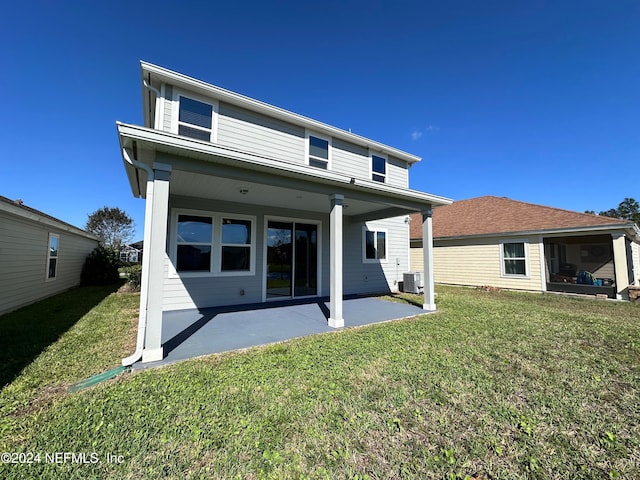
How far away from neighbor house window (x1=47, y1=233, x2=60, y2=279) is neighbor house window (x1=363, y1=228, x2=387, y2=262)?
11.0 meters

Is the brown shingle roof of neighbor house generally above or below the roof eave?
above

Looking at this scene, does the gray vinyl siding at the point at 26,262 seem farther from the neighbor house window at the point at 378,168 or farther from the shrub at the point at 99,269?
the neighbor house window at the point at 378,168

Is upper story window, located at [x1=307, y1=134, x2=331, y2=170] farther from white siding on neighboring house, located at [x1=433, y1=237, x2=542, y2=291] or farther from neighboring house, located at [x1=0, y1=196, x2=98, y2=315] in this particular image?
white siding on neighboring house, located at [x1=433, y1=237, x2=542, y2=291]

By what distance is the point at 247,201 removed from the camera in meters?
7.18

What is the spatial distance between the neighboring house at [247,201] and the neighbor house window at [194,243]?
0.02 metres

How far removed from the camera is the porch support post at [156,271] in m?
3.54

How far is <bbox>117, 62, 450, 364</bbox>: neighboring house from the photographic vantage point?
384 cm

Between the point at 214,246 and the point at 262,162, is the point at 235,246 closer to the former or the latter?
the point at 214,246

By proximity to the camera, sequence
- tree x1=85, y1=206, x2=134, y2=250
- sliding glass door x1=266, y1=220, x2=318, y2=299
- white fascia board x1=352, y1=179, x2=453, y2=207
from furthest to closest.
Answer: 1. tree x1=85, y1=206, x2=134, y2=250
2. sliding glass door x1=266, y1=220, x2=318, y2=299
3. white fascia board x1=352, y1=179, x2=453, y2=207

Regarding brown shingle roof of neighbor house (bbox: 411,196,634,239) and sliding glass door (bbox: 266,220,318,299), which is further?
brown shingle roof of neighbor house (bbox: 411,196,634,239)

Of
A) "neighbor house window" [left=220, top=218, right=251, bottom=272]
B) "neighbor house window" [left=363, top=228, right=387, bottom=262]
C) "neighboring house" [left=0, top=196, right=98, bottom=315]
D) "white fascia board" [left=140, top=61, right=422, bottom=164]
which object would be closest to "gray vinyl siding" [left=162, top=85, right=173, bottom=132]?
"white fascia board" [left=140, top=61, right=422, bottom=164]

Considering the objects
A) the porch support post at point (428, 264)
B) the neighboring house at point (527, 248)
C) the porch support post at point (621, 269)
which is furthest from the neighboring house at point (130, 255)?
the porch support post at point (621, 269)

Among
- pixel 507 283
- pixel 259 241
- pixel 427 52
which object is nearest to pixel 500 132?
pixel 427 52

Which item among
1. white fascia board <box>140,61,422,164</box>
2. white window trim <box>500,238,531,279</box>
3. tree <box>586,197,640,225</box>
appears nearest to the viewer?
white fascia board <box>140,61,422,164</box>
